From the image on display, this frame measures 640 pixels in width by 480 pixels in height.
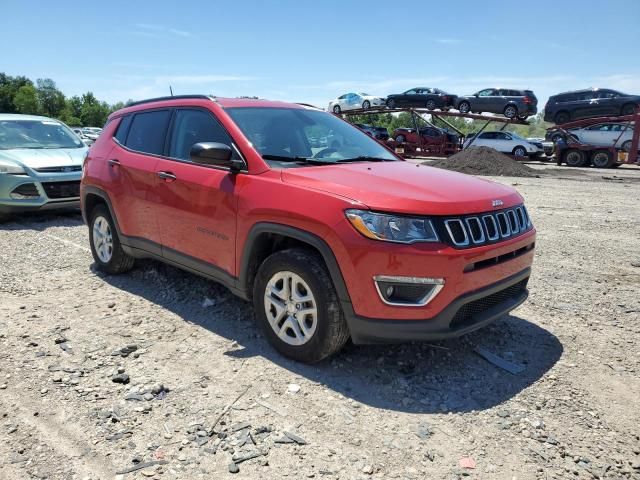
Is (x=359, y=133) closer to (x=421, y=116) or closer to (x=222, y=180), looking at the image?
(x=222, y=180)

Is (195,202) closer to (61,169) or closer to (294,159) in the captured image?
(294,159)

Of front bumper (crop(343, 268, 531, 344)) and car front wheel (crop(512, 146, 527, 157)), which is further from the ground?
front bumper (crop(343, 268, 531, 344))

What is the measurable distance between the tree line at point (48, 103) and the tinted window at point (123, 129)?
9544 centimetres

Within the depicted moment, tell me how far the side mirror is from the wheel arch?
521mm

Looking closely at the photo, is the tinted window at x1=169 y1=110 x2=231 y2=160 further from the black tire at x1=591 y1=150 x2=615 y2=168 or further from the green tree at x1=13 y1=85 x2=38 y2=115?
the green tree at x1=13 y1=85 x2=38 y2=115

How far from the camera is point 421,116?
27.7m

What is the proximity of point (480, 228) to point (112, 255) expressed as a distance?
12.4 ft

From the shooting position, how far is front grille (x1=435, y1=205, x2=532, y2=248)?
2.91 m

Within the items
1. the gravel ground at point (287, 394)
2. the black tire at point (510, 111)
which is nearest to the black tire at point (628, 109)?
the black tire at point (510, 111)

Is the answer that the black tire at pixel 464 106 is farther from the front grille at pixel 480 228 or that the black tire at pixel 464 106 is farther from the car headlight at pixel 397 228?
the car headlight at pixel 397 228

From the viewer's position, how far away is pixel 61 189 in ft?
26.0

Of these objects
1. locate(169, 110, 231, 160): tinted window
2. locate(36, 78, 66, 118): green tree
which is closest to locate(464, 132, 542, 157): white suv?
locate(169, 110, 231, 160): tinted window

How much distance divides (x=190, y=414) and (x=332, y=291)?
3.60 ft

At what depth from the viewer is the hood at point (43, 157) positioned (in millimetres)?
7828
